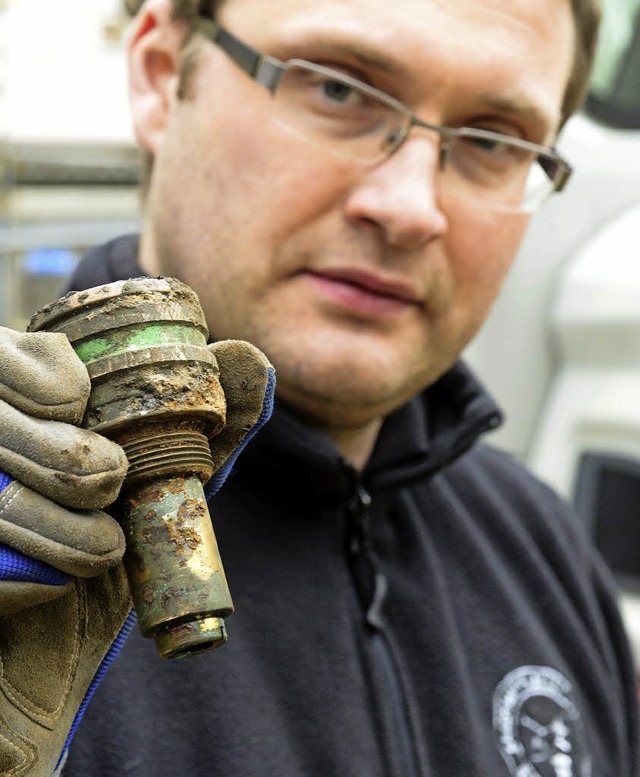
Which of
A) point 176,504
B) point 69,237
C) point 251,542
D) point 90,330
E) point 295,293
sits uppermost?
point 90,330

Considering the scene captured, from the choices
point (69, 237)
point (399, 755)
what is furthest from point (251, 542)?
point (69, 237)

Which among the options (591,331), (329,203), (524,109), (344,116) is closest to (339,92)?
(344,116)

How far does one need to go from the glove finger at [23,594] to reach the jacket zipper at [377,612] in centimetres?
80

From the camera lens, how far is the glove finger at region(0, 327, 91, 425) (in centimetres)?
89

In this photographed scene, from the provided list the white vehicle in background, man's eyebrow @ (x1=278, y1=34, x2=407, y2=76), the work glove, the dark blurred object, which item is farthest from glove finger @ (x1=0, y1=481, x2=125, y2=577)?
the white vehicle in background

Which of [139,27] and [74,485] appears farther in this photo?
[139,27]

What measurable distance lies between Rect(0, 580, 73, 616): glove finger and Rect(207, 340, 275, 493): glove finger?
26cm

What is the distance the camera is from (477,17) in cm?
162

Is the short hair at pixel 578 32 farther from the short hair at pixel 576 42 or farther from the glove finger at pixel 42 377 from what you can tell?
the glove finger at pixel 42 377

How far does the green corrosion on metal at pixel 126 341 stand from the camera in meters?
0.93

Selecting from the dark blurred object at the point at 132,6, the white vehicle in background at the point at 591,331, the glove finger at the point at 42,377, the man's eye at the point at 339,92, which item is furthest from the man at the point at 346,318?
the white vehicle in background at the point at 591,331

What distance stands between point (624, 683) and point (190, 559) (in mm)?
1460

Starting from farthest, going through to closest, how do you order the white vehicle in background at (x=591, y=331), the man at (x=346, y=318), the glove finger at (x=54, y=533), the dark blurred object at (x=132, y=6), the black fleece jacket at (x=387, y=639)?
1. the white vehicle in background at (x=591, y=331)
2. the dark blurred object at (x=132, y=6)
3. the man at (x=346, y=318)
4. the black fleece jacket at (x=387, y=639)
5. the glove finger at (x=54, y=533)

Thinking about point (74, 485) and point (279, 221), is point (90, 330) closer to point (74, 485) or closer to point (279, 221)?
point (74, 485)
